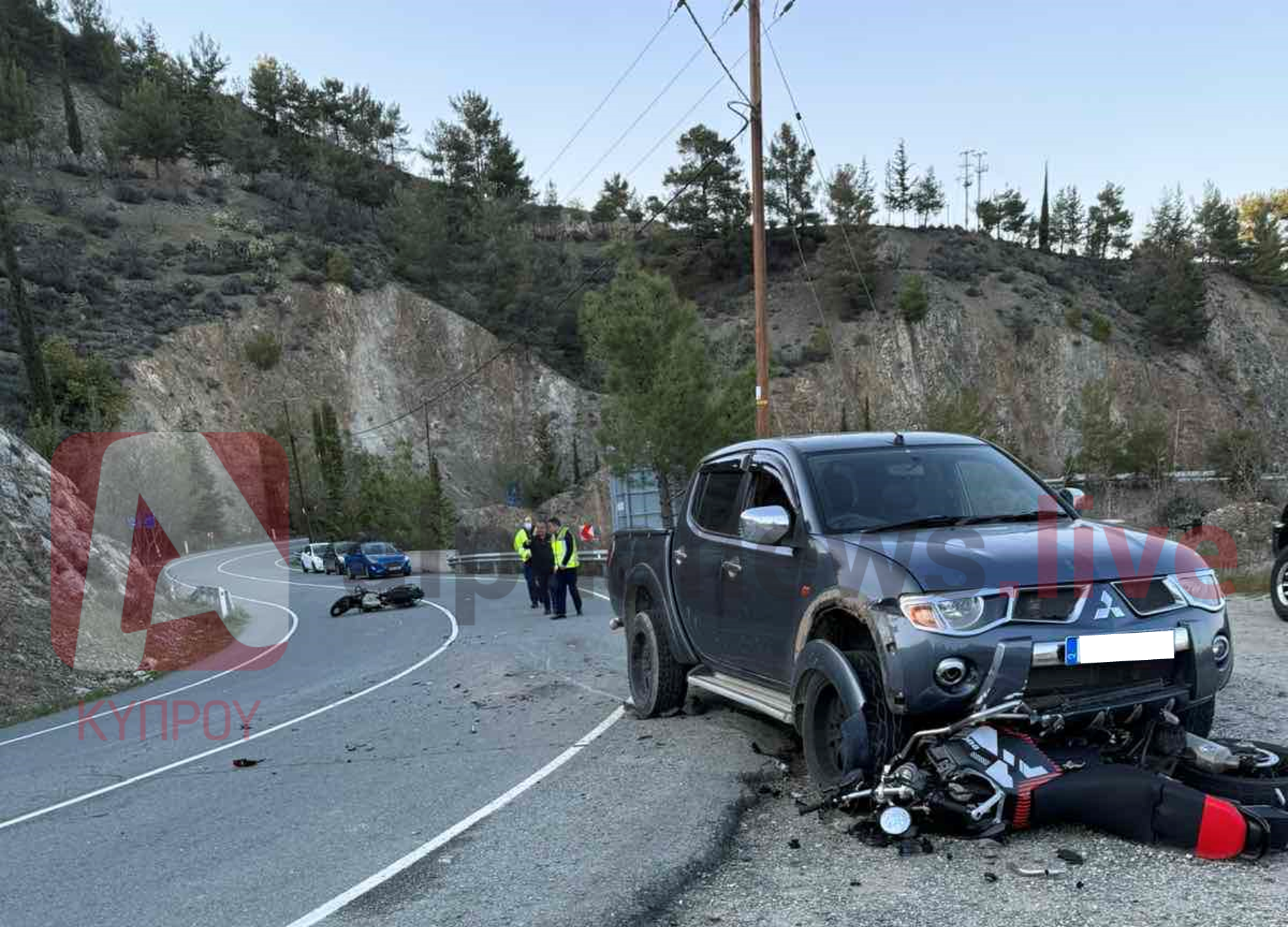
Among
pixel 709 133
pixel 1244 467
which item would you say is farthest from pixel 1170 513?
pixel 709 133

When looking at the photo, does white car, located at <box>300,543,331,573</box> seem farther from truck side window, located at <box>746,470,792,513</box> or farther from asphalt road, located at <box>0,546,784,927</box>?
truck side window, located at <box>746,470,792,513</box>

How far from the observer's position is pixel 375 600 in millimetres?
24016

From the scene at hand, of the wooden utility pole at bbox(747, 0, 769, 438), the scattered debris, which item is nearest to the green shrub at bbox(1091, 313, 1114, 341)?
the wooden utility pole at bbox(747, 0, 769, 438)

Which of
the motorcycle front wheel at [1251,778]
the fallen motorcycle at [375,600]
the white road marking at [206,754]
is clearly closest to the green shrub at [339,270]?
the fallen motorcycle at [375,600]

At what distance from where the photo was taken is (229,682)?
15.0m

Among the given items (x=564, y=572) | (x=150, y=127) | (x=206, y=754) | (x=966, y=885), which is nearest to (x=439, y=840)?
(x=966, y=885)

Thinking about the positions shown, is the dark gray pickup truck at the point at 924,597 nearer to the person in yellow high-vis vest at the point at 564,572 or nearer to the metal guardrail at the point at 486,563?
the person in yellow high-vis vest at the point at 564,572

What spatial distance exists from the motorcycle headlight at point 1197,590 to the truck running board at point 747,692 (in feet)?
6.65

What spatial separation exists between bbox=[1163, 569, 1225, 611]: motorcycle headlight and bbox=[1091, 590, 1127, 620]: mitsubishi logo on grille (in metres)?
0.38

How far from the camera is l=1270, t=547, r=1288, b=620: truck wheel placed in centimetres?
1078

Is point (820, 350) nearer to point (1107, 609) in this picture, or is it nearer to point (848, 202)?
point (848, 202)

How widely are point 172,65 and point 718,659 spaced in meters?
111

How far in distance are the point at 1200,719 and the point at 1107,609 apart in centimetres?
93

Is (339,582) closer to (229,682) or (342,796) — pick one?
(229,682)
